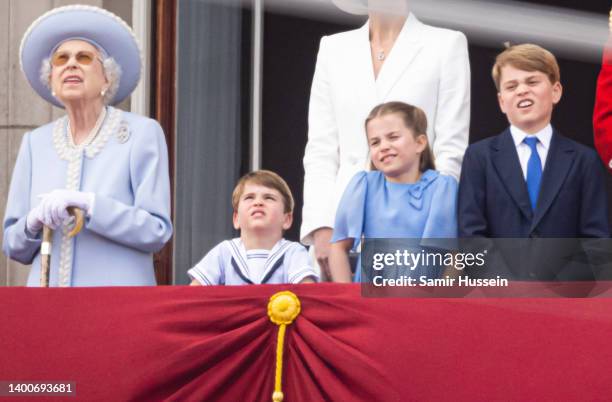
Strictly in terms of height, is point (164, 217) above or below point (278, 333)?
above

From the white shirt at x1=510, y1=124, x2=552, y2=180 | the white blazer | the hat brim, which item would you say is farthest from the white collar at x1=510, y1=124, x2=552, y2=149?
the hat brim

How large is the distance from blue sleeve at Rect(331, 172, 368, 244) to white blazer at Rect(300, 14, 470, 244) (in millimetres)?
267

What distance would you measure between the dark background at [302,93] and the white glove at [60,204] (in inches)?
40.3

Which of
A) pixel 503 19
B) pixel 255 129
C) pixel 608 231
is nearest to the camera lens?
pixel 608 231

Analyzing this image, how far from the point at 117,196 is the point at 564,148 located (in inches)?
60.0

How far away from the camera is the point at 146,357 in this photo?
3619mm

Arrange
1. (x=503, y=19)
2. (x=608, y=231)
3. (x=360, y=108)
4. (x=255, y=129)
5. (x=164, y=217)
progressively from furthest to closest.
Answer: (x=255, y=129)
(x=503, y=19)
(x=360, y=108)
(x=164, y=217)
(x=608, y=231)

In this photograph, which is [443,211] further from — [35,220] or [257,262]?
[35,220]

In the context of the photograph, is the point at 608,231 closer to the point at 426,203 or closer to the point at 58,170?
the point at 426,203

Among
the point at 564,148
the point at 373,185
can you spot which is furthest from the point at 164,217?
the point at 564,148

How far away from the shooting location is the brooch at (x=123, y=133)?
4.45 meters

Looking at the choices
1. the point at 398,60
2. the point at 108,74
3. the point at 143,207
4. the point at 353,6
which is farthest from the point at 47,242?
the point at 353,6

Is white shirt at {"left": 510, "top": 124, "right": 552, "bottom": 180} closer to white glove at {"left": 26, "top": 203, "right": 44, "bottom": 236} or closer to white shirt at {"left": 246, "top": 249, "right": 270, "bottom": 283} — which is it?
white shirt at {"left": 246, "top": 249, "right": 270, "bottom": 283}

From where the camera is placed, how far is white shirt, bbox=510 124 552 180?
4180 millimetres
